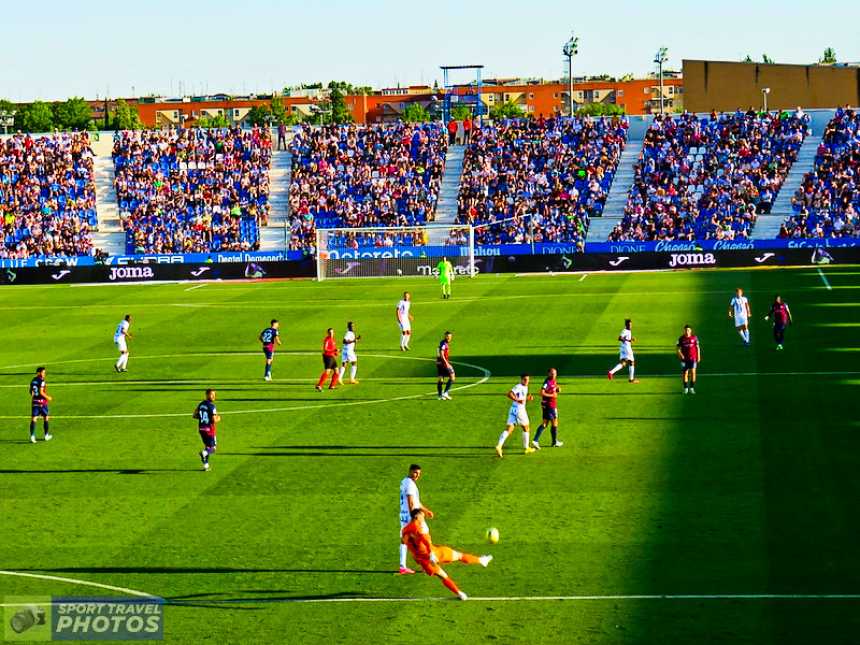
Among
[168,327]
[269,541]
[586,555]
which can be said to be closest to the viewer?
[586,555]

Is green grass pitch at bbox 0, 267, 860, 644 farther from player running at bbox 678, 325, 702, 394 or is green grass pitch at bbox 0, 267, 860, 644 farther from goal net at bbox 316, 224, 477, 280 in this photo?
goal net at bbox 316, 224, 477, 280

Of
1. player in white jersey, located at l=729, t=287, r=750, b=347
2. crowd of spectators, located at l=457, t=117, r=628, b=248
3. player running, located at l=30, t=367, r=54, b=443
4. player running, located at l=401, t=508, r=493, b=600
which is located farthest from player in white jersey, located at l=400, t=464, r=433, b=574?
crowd of spectators, located at l=457, t=117, r=628, b=248

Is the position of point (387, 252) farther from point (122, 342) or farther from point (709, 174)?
point (122, 342)

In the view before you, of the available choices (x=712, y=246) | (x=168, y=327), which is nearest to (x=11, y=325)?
(x=168, y=327)

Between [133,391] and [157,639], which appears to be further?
[133,391]

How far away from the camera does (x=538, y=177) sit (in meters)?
95.2

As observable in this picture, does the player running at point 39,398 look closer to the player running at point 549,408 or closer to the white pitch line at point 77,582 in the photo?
the white pitch line at point 77,582

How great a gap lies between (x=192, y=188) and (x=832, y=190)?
44.1m

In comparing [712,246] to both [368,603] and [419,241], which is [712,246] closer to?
Result: [419,241]

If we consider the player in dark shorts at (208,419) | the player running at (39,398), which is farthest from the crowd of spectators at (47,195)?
the player in dark shorts at (208,419)

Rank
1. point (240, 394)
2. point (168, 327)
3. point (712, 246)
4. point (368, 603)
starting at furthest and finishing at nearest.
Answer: point (712, 246)
point (168, 327)
point (240, 394)
point (368, 603)

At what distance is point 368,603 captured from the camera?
2062 cm

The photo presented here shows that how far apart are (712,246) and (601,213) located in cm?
1064

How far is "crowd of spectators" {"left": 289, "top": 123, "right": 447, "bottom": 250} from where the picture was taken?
94875mm
